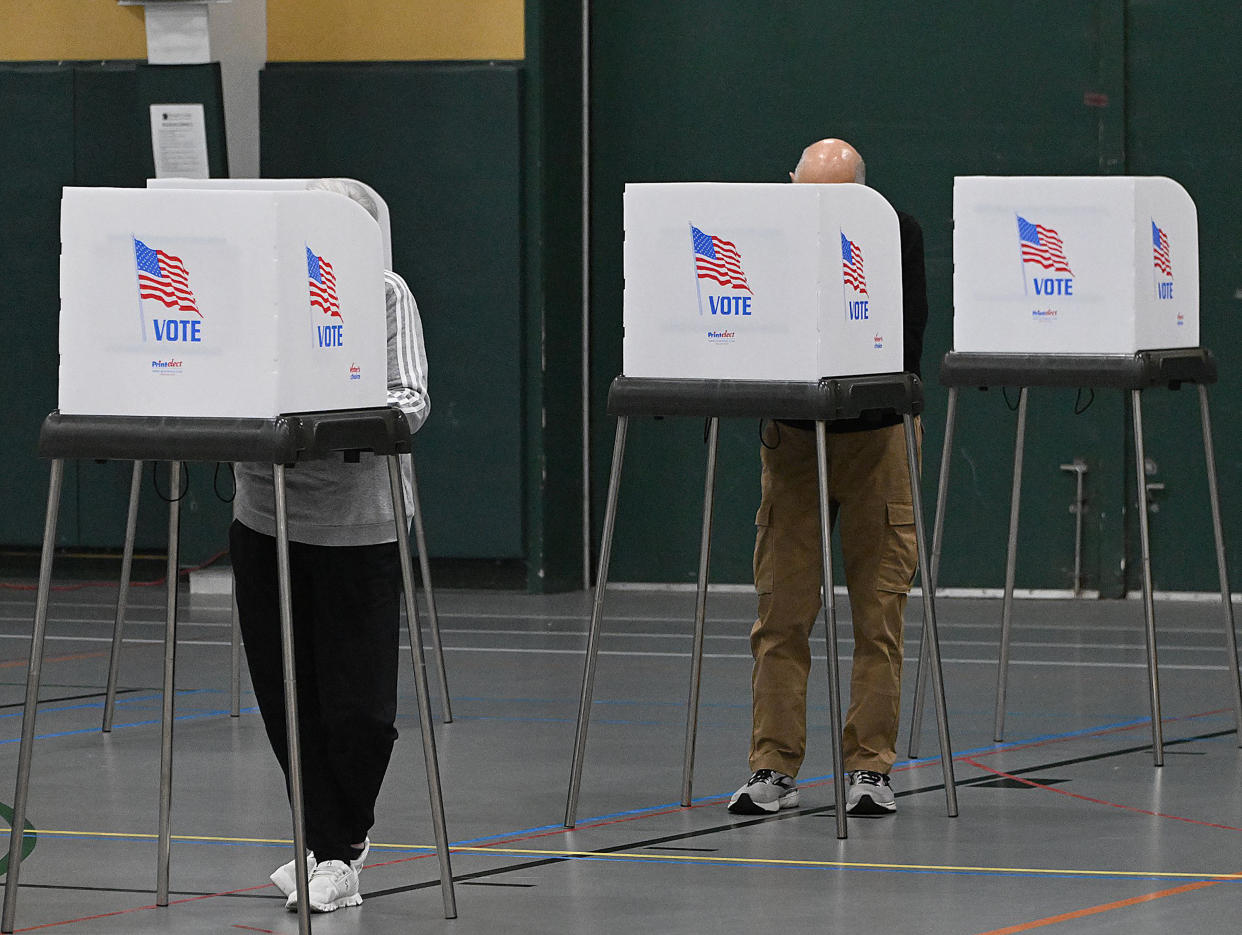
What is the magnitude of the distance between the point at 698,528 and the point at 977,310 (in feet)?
13.2

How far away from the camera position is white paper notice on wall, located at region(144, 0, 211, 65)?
9.83 meters

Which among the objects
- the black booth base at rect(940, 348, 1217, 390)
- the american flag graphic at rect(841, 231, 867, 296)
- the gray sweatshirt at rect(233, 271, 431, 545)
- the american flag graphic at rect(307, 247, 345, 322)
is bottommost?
the gray sweatshirt at rect(233, 271, 431, 545)

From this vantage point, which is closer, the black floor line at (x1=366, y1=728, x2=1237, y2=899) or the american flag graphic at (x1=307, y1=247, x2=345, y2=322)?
the american flag graphic at (x1=307, y1=247, x2=345, y2=322)

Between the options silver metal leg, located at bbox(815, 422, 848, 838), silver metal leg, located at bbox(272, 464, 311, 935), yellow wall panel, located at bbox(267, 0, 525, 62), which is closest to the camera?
silver metal leg, located at bbox(272, 464, 311, 935)

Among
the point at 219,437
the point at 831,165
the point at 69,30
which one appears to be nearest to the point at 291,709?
the point at 219,437

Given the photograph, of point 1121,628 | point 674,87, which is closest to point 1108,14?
point 674,87

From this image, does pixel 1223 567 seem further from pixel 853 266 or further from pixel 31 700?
pixel 31 700

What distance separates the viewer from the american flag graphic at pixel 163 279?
4.11 meters

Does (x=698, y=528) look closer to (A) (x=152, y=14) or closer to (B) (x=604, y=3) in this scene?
(B) (x=604, y=3)

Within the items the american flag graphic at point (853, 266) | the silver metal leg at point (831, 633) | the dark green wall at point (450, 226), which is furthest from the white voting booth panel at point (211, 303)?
the dark green wall at point (450, 226)

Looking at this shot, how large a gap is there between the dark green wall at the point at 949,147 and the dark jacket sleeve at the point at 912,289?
408 centimetres

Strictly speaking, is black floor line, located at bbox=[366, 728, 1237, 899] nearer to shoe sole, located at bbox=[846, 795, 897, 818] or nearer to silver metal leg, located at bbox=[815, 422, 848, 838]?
shoe sole, located at bbox=[846, 795, 897, 818]

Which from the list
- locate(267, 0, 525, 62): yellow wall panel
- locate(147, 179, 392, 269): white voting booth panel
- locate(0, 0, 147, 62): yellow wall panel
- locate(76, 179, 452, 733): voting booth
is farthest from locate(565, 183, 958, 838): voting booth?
locate(0, 0, 147, 62): yellow wall panel

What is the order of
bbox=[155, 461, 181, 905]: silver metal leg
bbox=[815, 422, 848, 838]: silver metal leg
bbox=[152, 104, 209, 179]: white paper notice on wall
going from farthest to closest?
bbox=[152, 104, 209, 179]: white paper notice on wall < bbox=[815, 422, 848, 838]: silver metal leg < bbox=[155, 461, 181, 905]: silver metal leg
